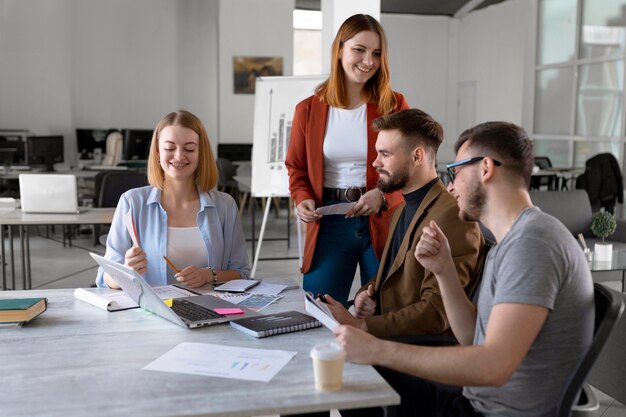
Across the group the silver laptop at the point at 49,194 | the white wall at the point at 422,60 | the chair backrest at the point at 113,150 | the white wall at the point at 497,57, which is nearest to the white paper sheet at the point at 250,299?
the silver laptop at the point at 49,194

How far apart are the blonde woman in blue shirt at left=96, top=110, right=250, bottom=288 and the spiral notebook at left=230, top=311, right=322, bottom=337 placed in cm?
59

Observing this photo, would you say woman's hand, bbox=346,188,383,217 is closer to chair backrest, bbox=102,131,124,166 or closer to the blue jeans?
the blue jeans

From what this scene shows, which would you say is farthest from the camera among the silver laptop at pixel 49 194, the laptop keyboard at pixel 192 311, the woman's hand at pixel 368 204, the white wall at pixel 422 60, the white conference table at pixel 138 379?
the white wall at pixel 422 60

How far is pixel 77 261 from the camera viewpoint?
6762 millimetres

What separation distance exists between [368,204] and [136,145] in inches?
273

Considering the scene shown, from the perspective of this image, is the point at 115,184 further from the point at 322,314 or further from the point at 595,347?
the point at 595,347

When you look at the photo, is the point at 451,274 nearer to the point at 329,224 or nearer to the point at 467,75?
the point at 329,224

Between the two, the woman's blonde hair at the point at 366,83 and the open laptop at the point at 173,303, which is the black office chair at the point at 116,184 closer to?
the woman's blonde hair at the point at 366,83

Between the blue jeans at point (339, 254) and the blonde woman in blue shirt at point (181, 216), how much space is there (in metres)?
0.32

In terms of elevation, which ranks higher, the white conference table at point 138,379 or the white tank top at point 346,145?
the white tank top at point 346,145

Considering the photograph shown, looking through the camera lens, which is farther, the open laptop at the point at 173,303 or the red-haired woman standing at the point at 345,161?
the red-haired woman standing at the point at 345,161

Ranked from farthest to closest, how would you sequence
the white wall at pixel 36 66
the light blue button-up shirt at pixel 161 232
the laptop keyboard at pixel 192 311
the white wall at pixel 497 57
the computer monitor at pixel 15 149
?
the white wall at pixel 497 57, the white wall at pixel 36 66, the computer monitor at pixel 15 149, the light blue button-up shirt at pixel 161 232, the laptop keyboard at pixel 192 311

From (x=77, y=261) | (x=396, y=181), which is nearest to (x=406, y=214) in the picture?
(x=396, y=181)

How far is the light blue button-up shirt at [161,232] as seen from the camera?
2.46 metres
